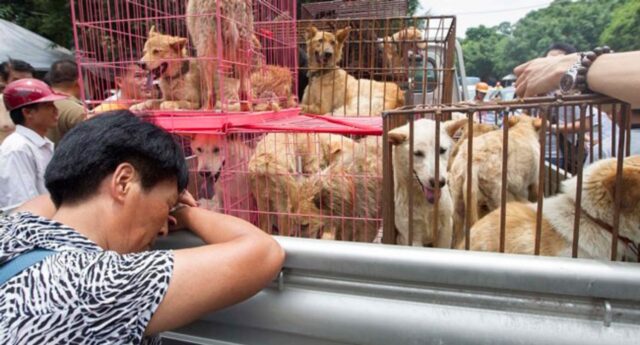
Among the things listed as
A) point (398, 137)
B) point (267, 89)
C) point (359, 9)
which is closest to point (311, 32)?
point (359, 9)

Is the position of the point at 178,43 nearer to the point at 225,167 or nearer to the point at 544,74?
the point at 225,167

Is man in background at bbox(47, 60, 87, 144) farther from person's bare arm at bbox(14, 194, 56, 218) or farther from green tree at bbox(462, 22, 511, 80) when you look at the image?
green tree at bbox(462, 22, 511, 80)

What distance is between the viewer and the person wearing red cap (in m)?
2.97

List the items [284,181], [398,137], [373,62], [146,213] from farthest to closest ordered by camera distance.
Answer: [373,62] < [284,181] < [398,137] < [146,213]

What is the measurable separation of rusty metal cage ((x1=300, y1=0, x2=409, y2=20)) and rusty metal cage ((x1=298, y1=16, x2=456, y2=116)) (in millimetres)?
756

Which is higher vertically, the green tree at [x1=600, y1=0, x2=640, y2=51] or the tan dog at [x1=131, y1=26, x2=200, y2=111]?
the green tree at [x1=600, y1=0, x2=640, y2=51]

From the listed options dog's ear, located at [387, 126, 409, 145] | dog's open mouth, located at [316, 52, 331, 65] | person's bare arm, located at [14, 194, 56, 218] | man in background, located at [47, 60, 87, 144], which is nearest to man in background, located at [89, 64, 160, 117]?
man in background, located at [47, 60, 87, 144]

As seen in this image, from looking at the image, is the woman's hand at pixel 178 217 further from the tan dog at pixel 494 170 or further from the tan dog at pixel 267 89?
the tan dog at pixel 494 170

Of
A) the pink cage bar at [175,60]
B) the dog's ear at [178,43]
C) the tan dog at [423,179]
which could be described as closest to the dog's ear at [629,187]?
the tan dog at [423,179]

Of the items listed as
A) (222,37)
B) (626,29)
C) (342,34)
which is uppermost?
(626,29)

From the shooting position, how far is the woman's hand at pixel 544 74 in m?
1.62

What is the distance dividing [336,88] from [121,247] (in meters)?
4.60

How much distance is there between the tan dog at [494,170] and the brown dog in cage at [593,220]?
3.68 feet

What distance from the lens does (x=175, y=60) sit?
280 cm
